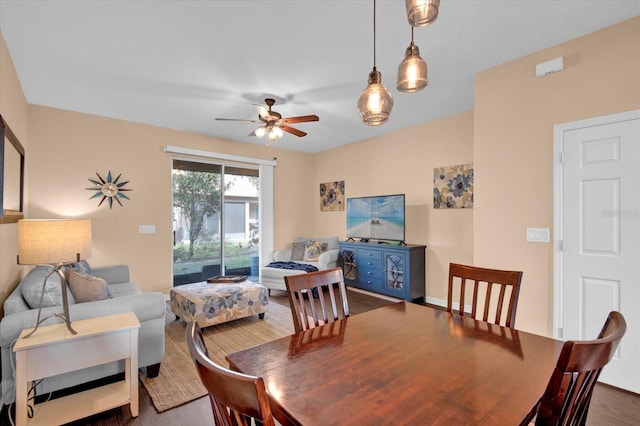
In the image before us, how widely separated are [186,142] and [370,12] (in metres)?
3.71

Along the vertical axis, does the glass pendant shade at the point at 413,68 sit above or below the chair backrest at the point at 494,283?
above

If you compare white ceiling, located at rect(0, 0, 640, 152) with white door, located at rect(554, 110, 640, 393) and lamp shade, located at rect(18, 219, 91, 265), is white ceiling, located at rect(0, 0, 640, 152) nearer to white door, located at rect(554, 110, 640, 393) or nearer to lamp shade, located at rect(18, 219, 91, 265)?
white door, located at rect(554, 110, 640, 393)

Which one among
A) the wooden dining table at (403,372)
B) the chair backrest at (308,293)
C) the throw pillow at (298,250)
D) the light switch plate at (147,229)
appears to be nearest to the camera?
the wooden dining table at (403,372)

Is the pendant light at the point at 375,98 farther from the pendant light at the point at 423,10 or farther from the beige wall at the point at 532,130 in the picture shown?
the beige wall at the point at 532,130

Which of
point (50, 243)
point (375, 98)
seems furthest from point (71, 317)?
point (375, 98)

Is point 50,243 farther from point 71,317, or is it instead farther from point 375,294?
point 375,294

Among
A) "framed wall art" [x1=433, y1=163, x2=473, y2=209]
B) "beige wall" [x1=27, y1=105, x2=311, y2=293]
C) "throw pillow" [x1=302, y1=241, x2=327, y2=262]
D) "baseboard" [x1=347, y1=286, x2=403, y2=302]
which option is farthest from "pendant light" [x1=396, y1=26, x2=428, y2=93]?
"beige wall" [x1=27, y1=105, x2=311, y2=293]

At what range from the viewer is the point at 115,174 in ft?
13.5

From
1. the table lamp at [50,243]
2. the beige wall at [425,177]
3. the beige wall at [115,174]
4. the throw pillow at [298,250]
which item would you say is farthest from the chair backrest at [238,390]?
the throw pillow at [298,250]

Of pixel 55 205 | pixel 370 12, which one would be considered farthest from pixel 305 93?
pixel 55 205

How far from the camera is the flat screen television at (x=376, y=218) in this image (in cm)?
444

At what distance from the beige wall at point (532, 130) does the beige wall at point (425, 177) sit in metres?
1.15

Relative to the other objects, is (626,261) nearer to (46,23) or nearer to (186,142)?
(46,23)

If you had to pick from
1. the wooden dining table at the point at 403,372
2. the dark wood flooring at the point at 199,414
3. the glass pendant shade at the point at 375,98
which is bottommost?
the dark wood flooring at the point at 199,414
